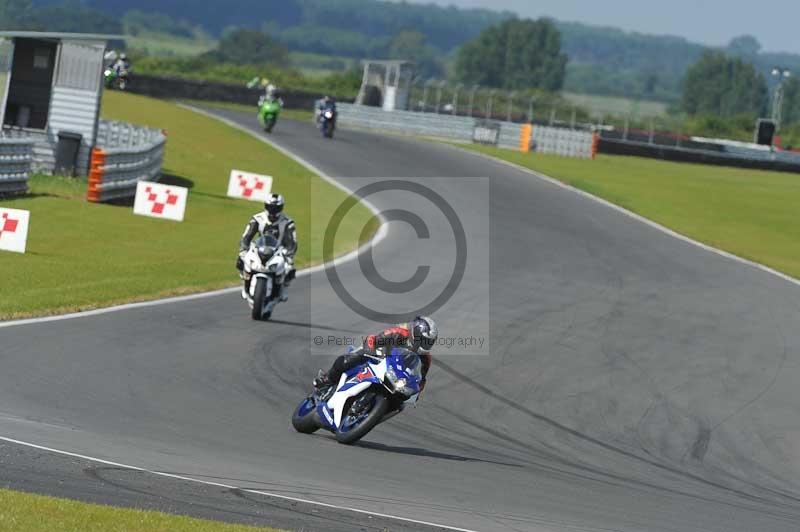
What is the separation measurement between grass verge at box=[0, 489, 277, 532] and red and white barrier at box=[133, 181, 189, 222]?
799 inches

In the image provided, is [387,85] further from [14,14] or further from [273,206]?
[273,206]

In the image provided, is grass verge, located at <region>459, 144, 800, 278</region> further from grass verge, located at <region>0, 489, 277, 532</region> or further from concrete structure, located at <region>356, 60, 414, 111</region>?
grass verge, located at <region>0, 489, 277, 532</region>

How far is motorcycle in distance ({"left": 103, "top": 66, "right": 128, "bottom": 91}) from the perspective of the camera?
205ft

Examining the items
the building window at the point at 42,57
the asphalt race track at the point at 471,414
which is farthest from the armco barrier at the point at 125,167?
the asphalt race track at the point at 471,414

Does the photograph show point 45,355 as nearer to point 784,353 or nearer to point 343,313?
point 343,313

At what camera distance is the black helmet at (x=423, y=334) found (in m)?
10.7

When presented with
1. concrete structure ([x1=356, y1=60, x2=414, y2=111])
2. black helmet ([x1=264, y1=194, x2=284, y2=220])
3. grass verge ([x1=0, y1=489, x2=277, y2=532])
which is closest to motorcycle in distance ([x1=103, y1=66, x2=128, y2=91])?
concrete structure ([x1=356, y1=60, x2=414, y2=111])

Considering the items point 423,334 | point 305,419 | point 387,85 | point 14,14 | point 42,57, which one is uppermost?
point 387,85

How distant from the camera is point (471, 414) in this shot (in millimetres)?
13133

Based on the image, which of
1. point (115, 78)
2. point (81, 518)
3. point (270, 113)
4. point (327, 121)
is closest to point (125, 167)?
point (327, 121)

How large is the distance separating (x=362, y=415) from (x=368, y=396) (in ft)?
0.62

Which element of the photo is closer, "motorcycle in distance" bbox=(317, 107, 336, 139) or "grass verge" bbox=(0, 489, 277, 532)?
"grass verge" bbox=(0, 489, 277, 532)

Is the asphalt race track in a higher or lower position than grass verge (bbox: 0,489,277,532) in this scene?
lower

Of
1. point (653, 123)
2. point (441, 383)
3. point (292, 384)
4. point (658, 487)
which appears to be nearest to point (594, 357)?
point (441, 383)
